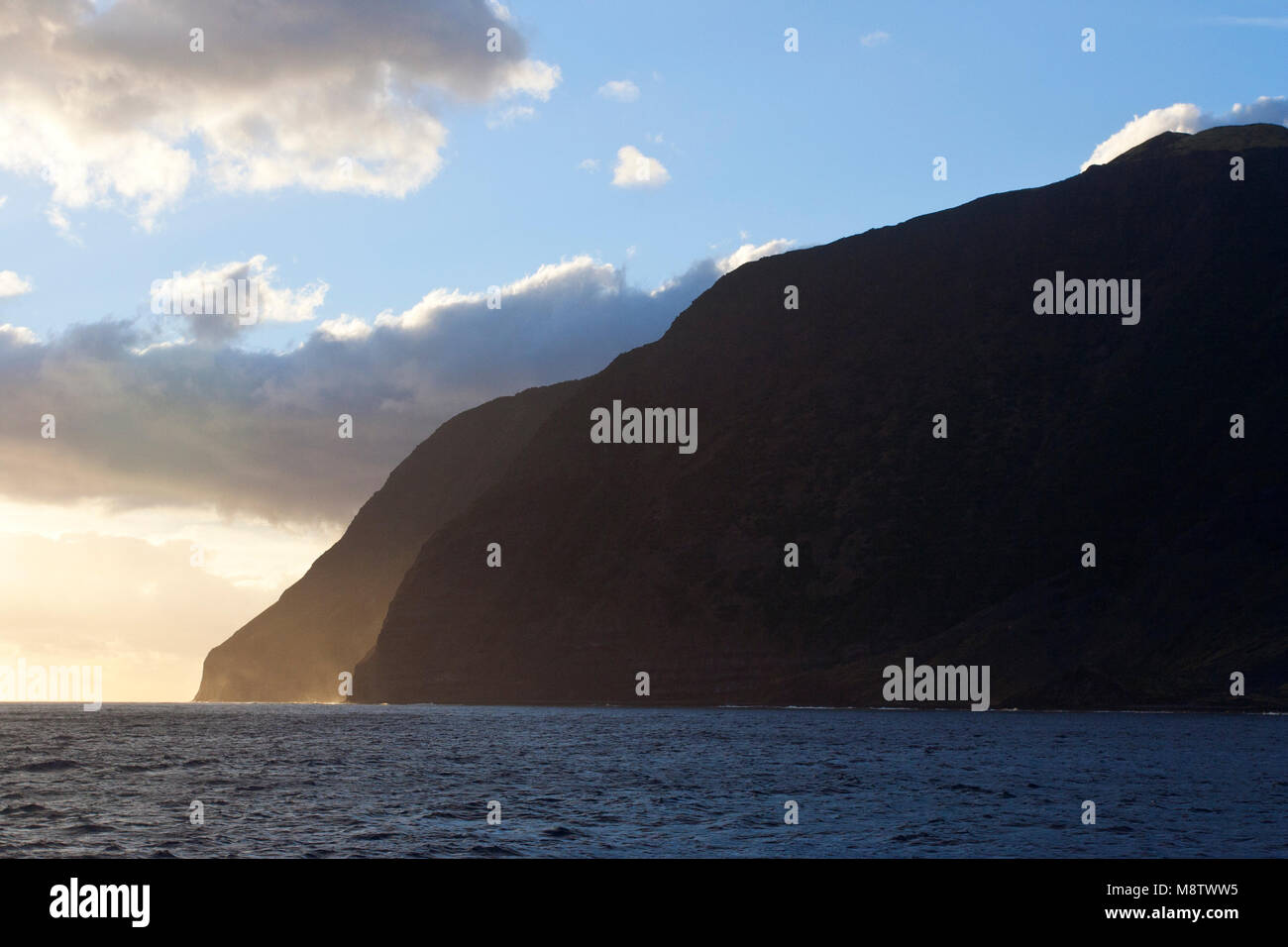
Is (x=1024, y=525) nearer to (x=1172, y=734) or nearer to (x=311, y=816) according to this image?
(x=1172, y=734)

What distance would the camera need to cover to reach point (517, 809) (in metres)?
48.6

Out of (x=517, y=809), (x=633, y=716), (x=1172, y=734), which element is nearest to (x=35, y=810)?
(x=517, y=809)

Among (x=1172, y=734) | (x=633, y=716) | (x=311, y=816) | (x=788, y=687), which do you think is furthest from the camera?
(x=788, y=687)

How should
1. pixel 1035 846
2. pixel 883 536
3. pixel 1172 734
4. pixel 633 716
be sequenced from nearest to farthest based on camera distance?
pixel 1035 846, pixel 1172 734, pixel 633 716, pixel 883 536

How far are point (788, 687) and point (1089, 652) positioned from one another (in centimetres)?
4287

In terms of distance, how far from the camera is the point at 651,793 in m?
55.5

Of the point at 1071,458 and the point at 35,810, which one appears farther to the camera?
the point at 1071,458

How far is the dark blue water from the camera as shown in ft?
128

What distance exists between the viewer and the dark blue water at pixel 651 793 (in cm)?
3891

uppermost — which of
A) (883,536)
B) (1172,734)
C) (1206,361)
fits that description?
(1206,361)
